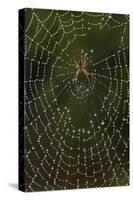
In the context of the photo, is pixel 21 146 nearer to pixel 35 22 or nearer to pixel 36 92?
pixel 36 92

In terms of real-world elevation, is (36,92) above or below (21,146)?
above

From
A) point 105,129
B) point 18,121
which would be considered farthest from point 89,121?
point 18,121

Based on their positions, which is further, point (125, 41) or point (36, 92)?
point (125, 41)

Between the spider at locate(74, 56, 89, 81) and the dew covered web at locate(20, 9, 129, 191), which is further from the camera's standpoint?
the spider at locate(74, 56, 89, 81)

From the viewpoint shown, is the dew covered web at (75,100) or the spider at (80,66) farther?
the spider at (80,66)

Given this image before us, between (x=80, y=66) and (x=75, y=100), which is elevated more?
(x=80, y=66)

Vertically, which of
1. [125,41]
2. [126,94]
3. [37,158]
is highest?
[125,41]

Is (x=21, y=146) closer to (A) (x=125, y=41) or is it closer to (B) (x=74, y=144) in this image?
(B) (x=74, y=144)
